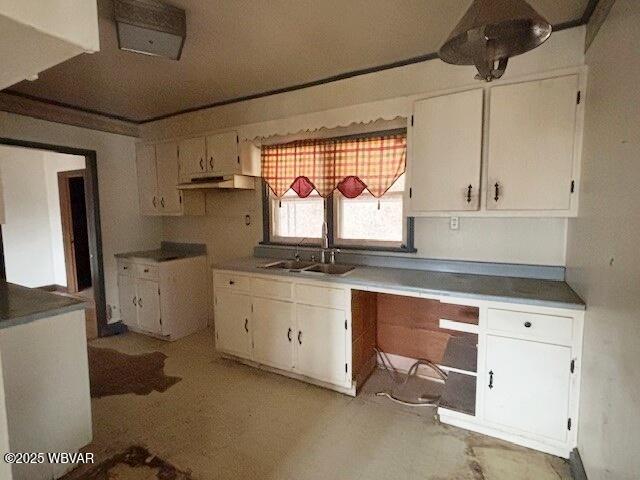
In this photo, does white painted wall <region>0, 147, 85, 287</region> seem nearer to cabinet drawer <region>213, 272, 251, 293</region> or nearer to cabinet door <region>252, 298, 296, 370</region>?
cabinet drawer <region>213, 272, 251, 293</region>

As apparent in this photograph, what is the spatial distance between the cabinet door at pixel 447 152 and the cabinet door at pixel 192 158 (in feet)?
7.04

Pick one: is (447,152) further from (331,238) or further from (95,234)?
(95,234)

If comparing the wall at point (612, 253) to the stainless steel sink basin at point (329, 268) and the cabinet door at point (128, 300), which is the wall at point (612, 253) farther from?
the cabinet door at point (128, 300)

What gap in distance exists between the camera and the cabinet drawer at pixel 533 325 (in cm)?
177

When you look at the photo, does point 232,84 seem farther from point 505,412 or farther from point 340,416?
point 505,412

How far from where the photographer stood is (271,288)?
2717mm

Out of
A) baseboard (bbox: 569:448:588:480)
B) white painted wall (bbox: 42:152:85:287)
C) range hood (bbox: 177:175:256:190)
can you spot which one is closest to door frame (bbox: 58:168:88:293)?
white painted wall (bbox: 42:152:85:287)

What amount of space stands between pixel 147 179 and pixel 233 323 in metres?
2.14

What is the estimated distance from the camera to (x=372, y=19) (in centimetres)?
195

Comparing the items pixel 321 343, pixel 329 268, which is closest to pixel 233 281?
pixel 329 268

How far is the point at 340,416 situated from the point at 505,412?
1.01 m

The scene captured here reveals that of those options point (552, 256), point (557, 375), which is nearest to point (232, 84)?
point (552, 256)

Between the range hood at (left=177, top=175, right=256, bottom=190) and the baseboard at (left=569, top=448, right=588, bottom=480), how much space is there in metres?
3.04

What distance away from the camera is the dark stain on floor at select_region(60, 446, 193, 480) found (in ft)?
5.78
